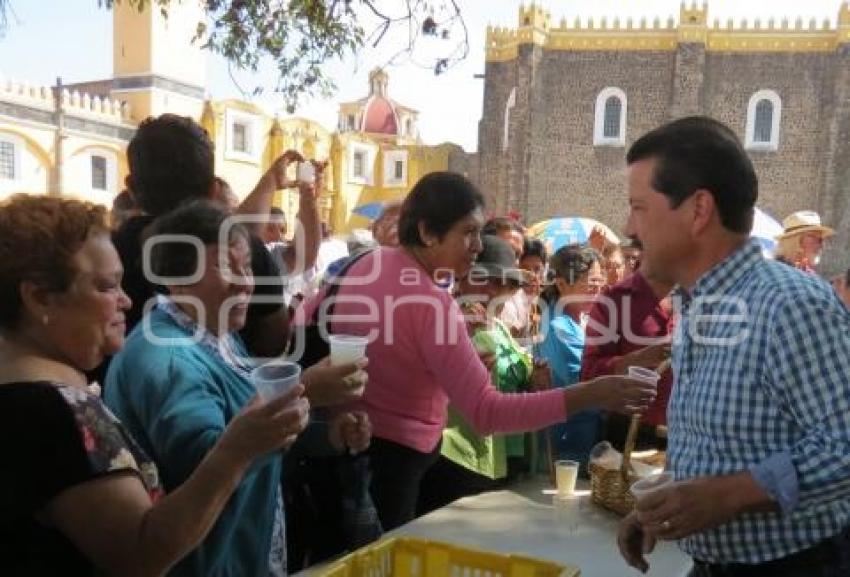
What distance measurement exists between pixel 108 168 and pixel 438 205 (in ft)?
70.5

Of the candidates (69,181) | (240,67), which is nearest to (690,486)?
(240,67)

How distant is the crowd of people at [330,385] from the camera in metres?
1.30

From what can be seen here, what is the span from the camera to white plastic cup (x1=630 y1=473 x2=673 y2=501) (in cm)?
150

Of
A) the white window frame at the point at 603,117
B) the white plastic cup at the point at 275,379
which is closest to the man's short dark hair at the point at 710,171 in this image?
the white plastic cup at the point at 275,379

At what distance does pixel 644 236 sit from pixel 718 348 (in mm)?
321

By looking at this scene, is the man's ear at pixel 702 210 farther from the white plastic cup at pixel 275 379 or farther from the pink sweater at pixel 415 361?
the white plastic cup at pixel 275 379

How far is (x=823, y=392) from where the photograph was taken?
140 cm

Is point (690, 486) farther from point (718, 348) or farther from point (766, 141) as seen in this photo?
point (766, 141)

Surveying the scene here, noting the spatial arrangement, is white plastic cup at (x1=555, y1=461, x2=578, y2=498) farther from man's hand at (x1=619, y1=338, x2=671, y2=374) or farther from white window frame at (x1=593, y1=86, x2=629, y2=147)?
white window frame at (x1=593, y1=86, x2=629, y2=147)

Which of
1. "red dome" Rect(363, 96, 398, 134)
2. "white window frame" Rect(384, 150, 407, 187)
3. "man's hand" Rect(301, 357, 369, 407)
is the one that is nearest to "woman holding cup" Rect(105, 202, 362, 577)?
"man's hand" Rect(301, 357, 369, 407)

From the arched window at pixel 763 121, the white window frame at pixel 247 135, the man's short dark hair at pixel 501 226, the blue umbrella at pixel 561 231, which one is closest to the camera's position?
the man's short dark hair at pixel 501 226

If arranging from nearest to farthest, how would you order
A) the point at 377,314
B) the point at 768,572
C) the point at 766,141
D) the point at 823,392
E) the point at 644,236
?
the point at 823,392, the point at 768,572, the point at 644,236, the point at 377,314, the point at 766,141

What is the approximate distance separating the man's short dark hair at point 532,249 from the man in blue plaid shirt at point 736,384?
10.8ft

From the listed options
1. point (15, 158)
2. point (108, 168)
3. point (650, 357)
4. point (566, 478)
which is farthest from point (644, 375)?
point (108, 168)
